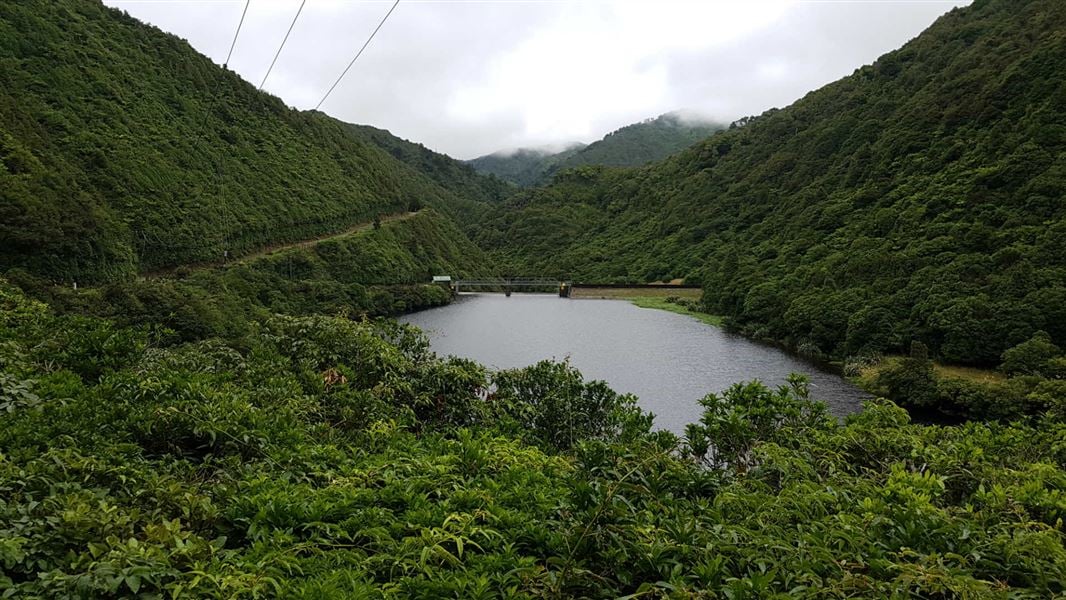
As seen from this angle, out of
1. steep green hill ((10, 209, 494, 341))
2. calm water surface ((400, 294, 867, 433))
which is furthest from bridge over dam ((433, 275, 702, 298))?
calm water surface ((400, 294, 867, 433))

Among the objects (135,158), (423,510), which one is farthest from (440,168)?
(423,510)

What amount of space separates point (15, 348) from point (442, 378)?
505 cm

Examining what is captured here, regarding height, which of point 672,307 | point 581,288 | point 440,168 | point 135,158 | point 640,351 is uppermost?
point 440,168

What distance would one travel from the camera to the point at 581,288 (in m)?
78.4

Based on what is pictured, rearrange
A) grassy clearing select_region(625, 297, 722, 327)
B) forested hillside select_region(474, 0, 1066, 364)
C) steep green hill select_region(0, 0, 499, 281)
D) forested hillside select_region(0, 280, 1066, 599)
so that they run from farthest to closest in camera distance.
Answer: grassy clearing select_region(625, 297, 722, 327)
steep green hill select_region(0, 0, 499, 281)
forested hillside select_region(474, 0, 1066, 364)
forested hillside select_region(0, 280, 1066, 599)

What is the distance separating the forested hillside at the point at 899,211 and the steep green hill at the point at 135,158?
4348 cm

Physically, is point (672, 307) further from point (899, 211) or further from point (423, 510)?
point (423, 510)

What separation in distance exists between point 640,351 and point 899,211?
28549mm

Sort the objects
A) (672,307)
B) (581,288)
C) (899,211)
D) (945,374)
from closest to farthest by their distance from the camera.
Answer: (945,374)
(899,211)
(672,307)
(581,288)

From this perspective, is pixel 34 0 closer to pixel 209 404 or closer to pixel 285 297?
pixel 285 297

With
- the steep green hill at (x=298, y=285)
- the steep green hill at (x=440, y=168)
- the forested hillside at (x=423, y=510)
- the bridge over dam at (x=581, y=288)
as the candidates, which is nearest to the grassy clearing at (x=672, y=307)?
the bridge over dam at (x=581, y=288)

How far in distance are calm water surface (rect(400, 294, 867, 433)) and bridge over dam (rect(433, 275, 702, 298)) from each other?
14280mm

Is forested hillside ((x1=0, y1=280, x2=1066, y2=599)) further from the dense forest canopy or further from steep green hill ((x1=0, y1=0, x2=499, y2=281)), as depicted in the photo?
steep green hill ((x1=0, y1=0, x2=499, y2=281))

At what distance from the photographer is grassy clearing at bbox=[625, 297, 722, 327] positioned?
5206cm
